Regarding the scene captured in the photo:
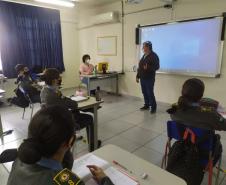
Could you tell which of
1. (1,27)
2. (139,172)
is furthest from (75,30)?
(139,172)

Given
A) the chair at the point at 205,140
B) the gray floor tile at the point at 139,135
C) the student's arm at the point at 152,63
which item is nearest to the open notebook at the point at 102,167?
the chair at the point at 205,140

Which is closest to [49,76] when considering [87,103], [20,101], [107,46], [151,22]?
[87,103]

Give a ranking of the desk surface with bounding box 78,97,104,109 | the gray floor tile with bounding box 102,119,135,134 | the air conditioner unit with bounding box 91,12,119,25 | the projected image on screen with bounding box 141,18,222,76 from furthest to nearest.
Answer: the air conditioner unit with bounding box 91,12,119,25 → the projected image on screen with bounding box 141,18,222,76 → the gray floor tile with bounding box 102,119,135,134 → the desk surface with bounding box 78,97,104,109

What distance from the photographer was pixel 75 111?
99.3 inches

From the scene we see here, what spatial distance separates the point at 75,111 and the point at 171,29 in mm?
3160

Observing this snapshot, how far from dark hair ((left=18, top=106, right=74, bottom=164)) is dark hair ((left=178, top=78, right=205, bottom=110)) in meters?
1.12

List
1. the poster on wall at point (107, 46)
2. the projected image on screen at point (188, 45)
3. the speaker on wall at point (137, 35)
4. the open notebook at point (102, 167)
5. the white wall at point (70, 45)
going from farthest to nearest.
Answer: the white wall at point (70, 45) < the poster on wall at point (107, 46) < the speaker on wall at point (137, 35) < the projected image on screen at point (188, 45) < the open notebook at point (102, 167)

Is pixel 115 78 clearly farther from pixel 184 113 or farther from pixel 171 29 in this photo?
pixel 184 113

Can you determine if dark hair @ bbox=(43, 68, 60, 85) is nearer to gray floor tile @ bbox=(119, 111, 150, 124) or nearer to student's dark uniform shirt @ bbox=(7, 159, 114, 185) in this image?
student's dark uniform shirt @ bbox=(7, 159, 114, 185)

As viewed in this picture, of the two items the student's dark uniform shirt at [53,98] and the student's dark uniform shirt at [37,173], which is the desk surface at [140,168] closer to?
the student's dark uniform shirt at [37,173]

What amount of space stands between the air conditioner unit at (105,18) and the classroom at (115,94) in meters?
0.03

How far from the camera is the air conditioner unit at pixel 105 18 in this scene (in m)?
5.44

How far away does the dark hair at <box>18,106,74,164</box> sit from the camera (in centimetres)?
73

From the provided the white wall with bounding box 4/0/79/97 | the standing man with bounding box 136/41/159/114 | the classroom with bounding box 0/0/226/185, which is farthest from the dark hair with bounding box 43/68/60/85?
the white wall with bounding box 4/0/79/97
